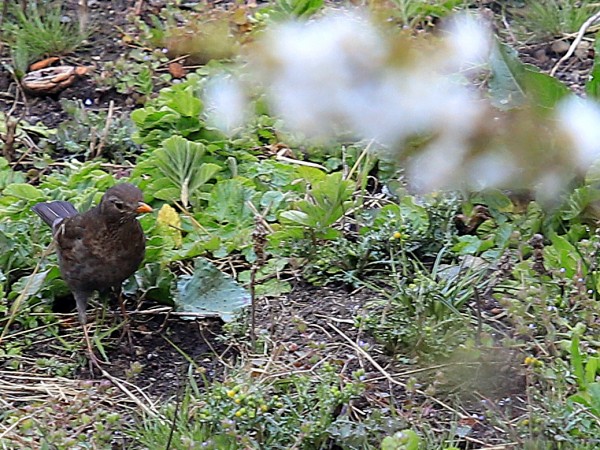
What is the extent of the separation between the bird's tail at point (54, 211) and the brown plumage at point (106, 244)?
0.20 m

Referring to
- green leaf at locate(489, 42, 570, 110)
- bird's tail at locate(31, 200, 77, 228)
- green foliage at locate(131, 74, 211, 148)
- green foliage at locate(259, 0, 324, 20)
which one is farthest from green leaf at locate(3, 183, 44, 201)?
green leaf at locate(489, 42, 570, 110)

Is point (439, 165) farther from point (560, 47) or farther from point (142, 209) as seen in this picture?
point (560, 47)

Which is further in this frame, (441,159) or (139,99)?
(139,99)

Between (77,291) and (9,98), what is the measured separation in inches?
75.5

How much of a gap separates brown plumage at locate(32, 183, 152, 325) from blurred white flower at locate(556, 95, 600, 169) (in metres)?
1.37

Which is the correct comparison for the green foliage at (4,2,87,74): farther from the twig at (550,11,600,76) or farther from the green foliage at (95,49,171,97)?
the twig at (550,11,600,76)

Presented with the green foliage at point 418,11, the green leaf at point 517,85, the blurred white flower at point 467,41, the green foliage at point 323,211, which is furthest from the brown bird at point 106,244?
the green foliage at point 418,11

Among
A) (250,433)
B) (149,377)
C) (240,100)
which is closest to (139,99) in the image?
(240,100)

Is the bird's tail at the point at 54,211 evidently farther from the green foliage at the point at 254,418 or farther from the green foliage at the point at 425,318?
Answer: the green foliage at the point at 425,318

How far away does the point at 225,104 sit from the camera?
15.2 feet

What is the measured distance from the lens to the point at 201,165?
4.13 metres

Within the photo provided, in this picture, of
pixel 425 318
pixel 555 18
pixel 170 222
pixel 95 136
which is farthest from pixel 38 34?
pixel 425 318

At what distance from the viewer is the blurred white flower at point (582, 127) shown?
11.2 ft

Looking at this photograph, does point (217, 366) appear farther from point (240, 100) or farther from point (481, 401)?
point (240, 100)
